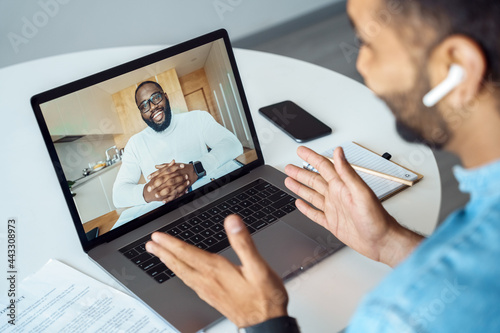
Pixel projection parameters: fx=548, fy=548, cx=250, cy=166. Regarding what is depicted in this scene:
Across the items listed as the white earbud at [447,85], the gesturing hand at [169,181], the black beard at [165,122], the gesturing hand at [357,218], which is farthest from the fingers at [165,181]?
the white earbud at [447,85]

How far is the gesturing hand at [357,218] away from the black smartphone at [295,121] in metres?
0.31

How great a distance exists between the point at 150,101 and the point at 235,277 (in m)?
0.54

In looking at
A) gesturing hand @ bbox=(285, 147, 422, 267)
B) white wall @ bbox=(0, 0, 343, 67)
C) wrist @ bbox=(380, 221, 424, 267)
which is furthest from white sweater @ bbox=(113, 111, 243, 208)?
white wall @ bbox=(0, 0, 343, 67)

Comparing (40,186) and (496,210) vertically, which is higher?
(40,186)

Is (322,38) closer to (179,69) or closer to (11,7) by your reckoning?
(11,7)

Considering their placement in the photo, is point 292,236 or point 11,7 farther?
point 11,7

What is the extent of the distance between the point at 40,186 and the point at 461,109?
1.07 m

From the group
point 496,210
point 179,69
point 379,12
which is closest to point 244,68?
point 179,69

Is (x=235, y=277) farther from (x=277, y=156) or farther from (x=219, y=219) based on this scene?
(x=277, y=156)

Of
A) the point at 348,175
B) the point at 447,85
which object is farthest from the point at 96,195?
the point at 447,85

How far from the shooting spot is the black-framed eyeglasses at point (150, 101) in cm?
122

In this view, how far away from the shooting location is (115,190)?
1.18 m

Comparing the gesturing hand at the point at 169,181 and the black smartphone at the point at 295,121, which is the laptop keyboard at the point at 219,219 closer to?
the gesturing hand at the point at 169,181

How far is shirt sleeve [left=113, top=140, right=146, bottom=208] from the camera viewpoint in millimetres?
1188
